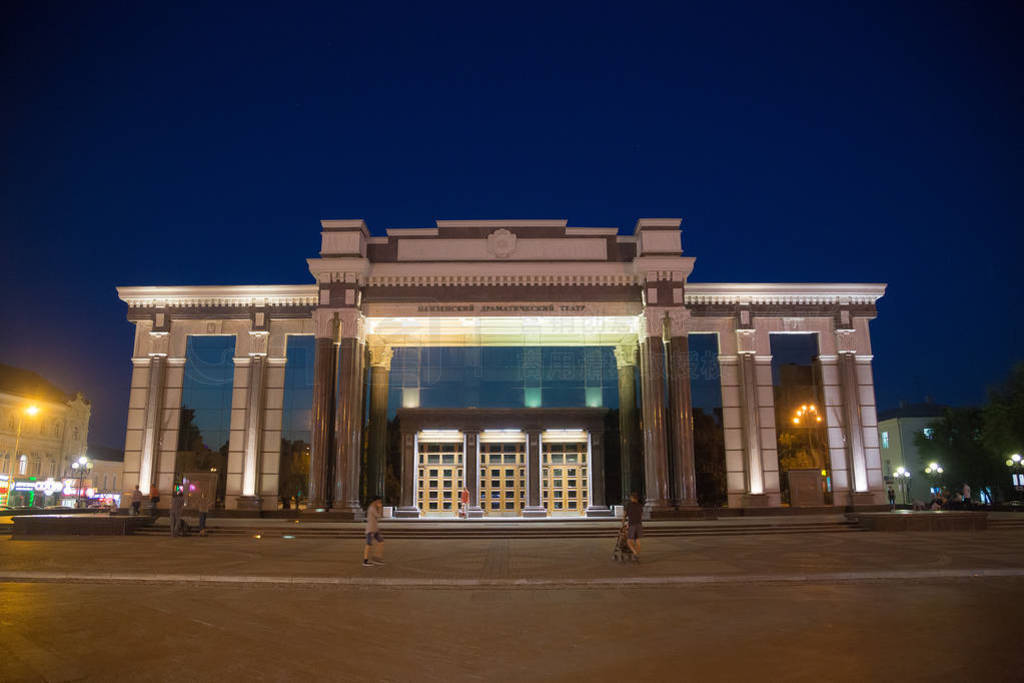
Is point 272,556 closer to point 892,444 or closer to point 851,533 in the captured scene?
point 851,533

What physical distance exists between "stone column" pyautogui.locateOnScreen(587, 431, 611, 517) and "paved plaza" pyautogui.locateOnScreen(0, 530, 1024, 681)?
48.3 feet

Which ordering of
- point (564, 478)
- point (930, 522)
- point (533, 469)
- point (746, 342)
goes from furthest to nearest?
1. point (564, 478)
2. point (533, 469)
3. point (746, 342)
4. point (930, 522)

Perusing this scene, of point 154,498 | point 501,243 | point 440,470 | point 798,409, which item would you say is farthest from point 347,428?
point 798,409

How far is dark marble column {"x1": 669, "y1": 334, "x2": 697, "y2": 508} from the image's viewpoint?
95.8 feet

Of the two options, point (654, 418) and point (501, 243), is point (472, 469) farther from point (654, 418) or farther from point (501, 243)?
point (501, 243)

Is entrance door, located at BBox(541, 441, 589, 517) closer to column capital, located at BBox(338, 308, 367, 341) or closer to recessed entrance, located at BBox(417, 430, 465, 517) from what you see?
recessed entrance, located at BBox(417, 430, 465, 517)

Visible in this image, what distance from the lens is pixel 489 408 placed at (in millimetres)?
34406

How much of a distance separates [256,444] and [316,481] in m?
4.39

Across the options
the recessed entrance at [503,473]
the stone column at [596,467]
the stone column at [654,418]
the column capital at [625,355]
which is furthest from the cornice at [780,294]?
the recessed entrance at [503,473]

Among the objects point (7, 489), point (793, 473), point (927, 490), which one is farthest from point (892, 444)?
point (7, 489)

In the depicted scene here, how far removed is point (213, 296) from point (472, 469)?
1565 centimetres

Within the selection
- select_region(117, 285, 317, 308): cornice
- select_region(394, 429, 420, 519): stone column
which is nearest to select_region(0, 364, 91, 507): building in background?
select_region(117, 285, 317, 308): cornice

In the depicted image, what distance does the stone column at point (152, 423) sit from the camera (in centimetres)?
3172

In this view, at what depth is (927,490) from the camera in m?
71.4
